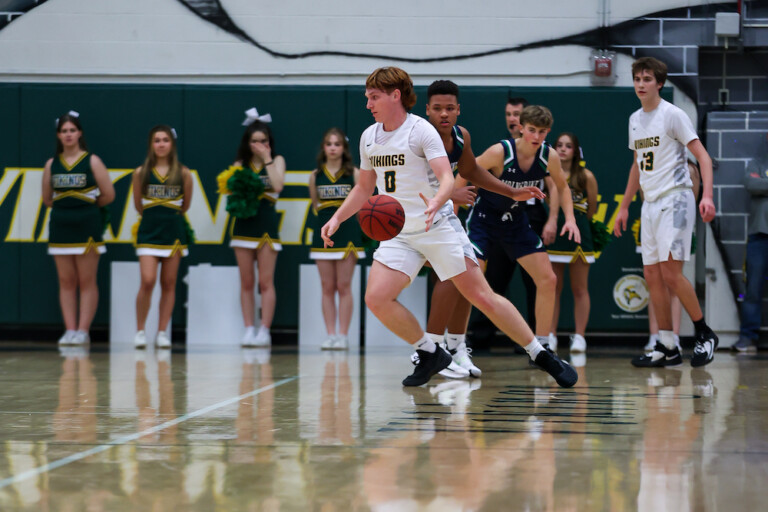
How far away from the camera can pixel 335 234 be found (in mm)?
9867

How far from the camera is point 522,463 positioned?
3625 millimetres

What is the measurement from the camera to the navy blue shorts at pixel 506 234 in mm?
7051

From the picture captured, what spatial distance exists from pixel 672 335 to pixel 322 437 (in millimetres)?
4283

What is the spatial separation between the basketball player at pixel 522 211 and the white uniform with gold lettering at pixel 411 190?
1426 millimetres

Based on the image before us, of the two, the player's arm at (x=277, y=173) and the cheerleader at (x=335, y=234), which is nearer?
the cheerleader at (x=335, y=234)

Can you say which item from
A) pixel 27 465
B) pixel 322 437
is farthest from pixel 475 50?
pixel 27 465

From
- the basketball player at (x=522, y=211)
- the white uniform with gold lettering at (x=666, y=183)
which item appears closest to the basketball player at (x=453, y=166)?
the basketball player at (x=522, y=211)

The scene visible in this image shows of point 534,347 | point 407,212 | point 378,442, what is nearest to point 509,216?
point 534,347

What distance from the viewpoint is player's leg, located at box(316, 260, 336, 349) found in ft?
32.3

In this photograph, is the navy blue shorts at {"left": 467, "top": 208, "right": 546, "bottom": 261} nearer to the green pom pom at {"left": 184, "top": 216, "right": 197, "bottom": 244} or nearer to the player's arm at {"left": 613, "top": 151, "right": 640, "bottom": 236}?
the player's arm at {"left": 613, "top": 151, "right": 640, "bottom": 236}

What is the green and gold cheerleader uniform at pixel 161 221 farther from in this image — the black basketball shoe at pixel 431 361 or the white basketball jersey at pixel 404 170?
the white basketball jersey at pixel 404 170

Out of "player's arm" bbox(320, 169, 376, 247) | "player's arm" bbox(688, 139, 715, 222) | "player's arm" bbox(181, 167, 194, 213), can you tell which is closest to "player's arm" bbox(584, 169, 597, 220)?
"player's arm" bbox(688, 139, 715, 222)

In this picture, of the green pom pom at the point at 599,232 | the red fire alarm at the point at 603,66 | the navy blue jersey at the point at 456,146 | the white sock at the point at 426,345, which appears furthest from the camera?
the red fire alarm at the point at 603,66

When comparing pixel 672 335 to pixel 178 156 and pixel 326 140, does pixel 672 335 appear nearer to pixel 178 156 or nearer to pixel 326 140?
pixel 326 140
